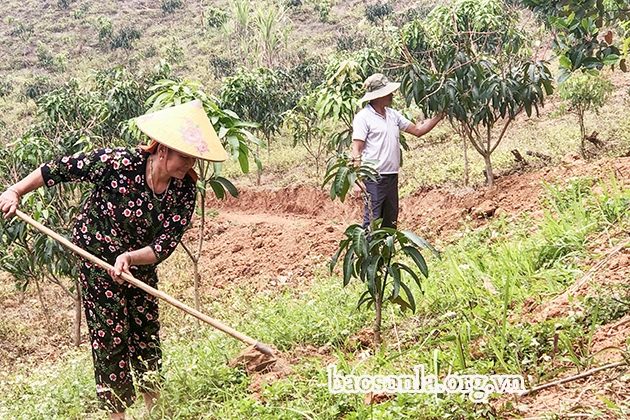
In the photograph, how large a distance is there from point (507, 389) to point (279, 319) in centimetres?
169

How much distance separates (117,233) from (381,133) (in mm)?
2331

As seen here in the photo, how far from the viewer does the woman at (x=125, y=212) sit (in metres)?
2.85

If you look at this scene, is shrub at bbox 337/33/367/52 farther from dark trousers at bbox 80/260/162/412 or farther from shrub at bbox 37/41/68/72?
dark trousers at bbox 80/260/162/412

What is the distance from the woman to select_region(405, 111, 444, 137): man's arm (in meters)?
2.09

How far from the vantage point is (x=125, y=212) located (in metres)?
2.91

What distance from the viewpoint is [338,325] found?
11.5 feet

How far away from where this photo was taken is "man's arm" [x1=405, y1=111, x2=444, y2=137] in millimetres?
4547

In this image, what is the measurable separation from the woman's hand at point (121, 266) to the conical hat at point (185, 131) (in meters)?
0.56

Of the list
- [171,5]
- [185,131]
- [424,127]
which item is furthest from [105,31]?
[185,131]

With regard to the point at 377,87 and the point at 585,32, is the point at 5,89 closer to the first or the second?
the point at 377,87

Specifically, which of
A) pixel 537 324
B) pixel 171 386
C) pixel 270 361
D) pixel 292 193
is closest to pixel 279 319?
pixel 270 361

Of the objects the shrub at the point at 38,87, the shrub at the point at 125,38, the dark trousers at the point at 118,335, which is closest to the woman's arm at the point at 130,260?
the dark trousers at the point at 118,335

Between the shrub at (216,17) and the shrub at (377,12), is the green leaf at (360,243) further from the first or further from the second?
the shrub at (216,17)

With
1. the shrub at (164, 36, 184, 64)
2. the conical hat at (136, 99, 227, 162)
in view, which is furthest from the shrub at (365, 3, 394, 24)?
the conical hat at (136, 99, 227, 162)
